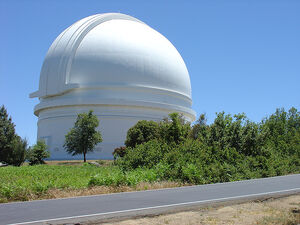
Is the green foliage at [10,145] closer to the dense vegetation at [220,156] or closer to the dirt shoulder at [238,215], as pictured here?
the dense vegetation at [220,156]

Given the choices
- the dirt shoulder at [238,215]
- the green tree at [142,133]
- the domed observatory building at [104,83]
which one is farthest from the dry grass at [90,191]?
the domed observatory building at [104,83]

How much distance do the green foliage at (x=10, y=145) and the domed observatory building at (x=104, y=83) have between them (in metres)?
5.78

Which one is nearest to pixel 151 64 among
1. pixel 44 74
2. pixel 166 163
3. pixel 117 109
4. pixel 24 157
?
pixel 117 109

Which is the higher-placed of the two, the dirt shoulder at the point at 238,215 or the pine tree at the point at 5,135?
the pine tree at the point at 5,135

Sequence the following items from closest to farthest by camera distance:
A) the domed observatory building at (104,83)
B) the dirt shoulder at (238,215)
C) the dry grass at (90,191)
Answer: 1. the dirt shoulder at (238,215)
2. the dry grass at (90,191)
3. the domed observatory building at (104,83)

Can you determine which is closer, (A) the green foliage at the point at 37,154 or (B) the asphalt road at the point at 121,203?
(B) the asphalt road at the point at 121,203

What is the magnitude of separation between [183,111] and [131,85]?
25.7 ft

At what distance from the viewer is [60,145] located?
132ft

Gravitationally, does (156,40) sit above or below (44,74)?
above

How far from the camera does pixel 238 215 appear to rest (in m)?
6.62

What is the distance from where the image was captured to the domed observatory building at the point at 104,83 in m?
39.9

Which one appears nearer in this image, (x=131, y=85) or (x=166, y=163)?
(x=166, y=163)

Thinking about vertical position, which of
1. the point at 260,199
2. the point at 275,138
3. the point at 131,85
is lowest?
the point at 260,199

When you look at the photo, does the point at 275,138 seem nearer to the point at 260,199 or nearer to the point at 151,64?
the point at 260,199
